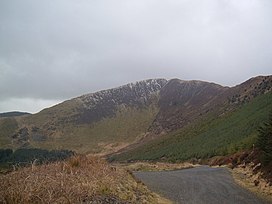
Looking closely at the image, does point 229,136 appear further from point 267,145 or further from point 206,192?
point 206,192

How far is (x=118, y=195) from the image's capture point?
14.4 meters

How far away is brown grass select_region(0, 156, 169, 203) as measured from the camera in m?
9.26

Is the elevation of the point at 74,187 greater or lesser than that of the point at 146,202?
greater

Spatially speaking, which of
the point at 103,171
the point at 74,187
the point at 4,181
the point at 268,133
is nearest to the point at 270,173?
the point at 268,133

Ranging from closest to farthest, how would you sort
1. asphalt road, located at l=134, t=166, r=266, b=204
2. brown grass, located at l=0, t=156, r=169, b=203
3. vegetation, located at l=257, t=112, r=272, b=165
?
brown grass, located at l=0, t=156, r=169, b=203, asphalt road, located at l=134, t=166, r=266, b=204, vegetation, located at l=257, t=112, r=272, b=165

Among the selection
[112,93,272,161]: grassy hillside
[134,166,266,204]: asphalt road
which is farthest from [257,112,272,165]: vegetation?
[112,93,272,161]: grassy hillside

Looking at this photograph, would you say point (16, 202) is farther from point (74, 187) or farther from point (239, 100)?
point (239, 100)

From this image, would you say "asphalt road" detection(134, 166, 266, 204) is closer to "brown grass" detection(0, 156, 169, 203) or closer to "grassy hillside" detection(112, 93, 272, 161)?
"brown grass" detection(0, 156, 169, 203)

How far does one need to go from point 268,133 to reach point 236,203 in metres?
13.1

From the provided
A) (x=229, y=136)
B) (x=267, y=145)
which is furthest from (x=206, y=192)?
(x=229, y=136)

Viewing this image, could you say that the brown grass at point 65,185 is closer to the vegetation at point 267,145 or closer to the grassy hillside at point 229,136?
the vegetation at point 267,145

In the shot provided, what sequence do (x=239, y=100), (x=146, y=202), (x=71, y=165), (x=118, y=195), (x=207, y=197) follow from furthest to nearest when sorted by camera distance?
1. (x=239, y=100)
2. (x=207, y=197)
3. (x=146, y=202)
4. (x=71, y=165)
5. (x=118, y=195)

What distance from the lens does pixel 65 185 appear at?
433 inches

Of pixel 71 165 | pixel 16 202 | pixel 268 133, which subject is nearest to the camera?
pixel 16 202
